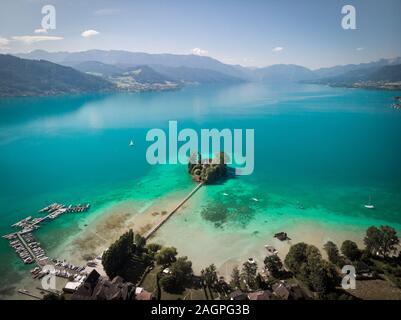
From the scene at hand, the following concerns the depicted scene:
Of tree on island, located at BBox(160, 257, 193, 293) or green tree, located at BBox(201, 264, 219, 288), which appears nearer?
tree on island, located at BBox(160, 257, 193, 293)

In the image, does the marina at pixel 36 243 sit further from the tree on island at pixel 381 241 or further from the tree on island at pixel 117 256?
the tree on island at pixel 381 241

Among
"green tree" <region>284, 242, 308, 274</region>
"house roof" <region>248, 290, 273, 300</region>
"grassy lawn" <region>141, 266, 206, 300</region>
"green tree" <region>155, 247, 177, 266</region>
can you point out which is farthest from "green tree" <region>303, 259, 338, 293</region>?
"green tree" <region>155, 247, 177, 266</region>

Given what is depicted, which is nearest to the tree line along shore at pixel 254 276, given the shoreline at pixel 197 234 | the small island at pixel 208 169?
the shoreline at pixel 197 234

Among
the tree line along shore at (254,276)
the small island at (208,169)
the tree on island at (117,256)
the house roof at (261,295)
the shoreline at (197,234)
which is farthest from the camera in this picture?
the small island at (208,169)

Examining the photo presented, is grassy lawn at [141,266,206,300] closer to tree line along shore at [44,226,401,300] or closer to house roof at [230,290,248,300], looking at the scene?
tree line along shore at [44,226,401,300]

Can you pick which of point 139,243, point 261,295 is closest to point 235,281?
point 261,295

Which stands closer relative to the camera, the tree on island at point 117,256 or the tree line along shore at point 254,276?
the tree line along shore at point 254,276
